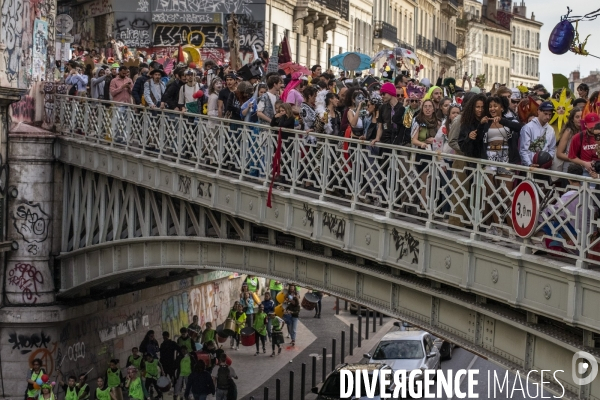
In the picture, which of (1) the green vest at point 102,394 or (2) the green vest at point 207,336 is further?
(2) the green vest at point 207,336

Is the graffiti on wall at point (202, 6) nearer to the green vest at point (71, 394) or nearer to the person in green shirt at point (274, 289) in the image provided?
the person in green shirt at point (274, 289)

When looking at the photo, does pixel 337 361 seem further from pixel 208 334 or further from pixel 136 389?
pixel 136 389

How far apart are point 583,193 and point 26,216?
17748 millimetres

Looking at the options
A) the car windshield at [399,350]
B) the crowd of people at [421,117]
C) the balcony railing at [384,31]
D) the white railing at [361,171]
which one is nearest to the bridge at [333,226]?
the white railing at [361,171]

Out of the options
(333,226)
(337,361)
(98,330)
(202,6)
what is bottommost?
(337,361)

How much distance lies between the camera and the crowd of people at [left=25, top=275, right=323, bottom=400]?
2809 cm

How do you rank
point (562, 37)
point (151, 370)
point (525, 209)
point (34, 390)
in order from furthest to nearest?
point (151, 370) < point (34, 390) < point (562, 37) < point (525, 209)

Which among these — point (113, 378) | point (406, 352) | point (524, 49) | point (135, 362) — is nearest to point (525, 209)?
point (113, 378)

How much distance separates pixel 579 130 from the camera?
15.3m

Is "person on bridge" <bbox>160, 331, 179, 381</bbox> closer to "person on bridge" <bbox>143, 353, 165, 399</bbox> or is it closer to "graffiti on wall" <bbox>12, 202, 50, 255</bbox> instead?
"person on bridge" <bbox>143, 353, 165, 399</bbox>

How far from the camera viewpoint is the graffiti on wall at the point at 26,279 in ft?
95.8

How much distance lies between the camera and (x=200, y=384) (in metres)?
29.1

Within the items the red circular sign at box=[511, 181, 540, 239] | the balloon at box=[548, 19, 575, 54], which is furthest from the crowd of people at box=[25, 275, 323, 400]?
the red circular sign at box=[511, 181, 540, 239]

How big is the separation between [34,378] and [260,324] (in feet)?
34.6
